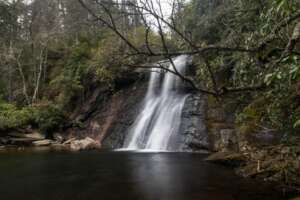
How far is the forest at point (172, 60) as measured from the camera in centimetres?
307

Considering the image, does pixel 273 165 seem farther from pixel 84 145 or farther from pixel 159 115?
pixel 84 145

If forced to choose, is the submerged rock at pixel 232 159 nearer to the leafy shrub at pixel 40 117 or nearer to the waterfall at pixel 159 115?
the waterfall at pixel 159 115

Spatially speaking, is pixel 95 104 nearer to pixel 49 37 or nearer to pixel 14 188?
pixel 49 37

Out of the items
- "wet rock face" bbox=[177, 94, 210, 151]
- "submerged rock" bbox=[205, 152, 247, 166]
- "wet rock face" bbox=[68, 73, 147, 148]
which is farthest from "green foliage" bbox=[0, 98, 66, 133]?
"submerged rock" bbox=[205, 152, 247, 166]

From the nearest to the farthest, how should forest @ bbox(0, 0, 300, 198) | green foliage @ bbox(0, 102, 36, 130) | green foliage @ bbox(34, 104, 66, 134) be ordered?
1. forest @ bbox(0, 0, 300, 198)
2. green foliage @ bbox(0, 102, 36, 130)
3. green foliage @ bbox(34, 104, 66, 134)

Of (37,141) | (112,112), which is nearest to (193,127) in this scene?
(112,112)

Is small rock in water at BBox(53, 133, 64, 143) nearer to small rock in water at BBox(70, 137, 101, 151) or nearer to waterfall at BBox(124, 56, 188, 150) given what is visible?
small rock in water at BBox(70, 137, 101, 151)

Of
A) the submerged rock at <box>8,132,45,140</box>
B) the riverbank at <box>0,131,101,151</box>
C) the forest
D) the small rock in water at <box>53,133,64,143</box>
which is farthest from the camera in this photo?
the small rock in water at <box>53,133,64,143</box>

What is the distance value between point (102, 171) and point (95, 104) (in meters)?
13.3

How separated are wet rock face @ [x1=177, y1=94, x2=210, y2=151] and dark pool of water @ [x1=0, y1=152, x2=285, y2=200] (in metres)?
3.95

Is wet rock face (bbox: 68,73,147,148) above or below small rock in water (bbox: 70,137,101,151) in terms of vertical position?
above

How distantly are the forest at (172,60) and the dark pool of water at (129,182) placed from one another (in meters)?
0.85

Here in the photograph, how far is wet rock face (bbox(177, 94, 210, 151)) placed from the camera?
1389cm

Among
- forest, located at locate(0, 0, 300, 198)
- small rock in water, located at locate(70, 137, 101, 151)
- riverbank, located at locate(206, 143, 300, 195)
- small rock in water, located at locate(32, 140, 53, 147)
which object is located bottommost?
small rock in water, located at locate(32, 140, 53, 147)
